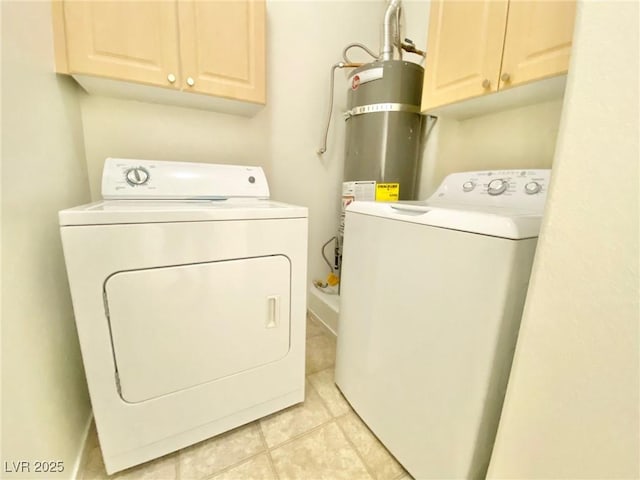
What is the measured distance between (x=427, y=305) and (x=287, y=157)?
4.47 ft

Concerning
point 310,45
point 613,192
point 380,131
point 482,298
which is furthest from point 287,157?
point 613,192

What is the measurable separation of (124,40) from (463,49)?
1372 mm

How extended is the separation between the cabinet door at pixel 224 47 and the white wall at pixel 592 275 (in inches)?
48.7

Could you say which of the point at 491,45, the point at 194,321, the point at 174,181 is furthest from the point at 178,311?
the point at 491,45

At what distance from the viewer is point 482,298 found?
66 cm

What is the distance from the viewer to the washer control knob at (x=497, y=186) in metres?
1.05

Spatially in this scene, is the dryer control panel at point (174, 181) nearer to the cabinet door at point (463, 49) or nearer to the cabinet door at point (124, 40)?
the cabinet door at point (124, 40)

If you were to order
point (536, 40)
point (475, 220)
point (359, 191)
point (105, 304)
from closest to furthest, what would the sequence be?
point (475, 220)
point (105, 304)
point (536, 40)
point (359, 191)

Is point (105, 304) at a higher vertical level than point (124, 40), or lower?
lower

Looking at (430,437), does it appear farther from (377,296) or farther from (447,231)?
(447,231)

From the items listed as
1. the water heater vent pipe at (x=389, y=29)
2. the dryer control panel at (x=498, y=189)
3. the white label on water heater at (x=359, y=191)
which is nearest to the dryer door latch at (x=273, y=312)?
the white label on water heater at (x=359, y=191)

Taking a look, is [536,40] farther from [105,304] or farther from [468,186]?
[105,304]

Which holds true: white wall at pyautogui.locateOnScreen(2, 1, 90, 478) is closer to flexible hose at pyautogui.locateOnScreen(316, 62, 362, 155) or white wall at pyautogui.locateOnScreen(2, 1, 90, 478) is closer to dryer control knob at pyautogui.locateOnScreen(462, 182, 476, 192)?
flexible hose at pyautogui.locateOnScreen(316, 62, 362, 155)

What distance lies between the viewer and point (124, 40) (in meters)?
1.05
